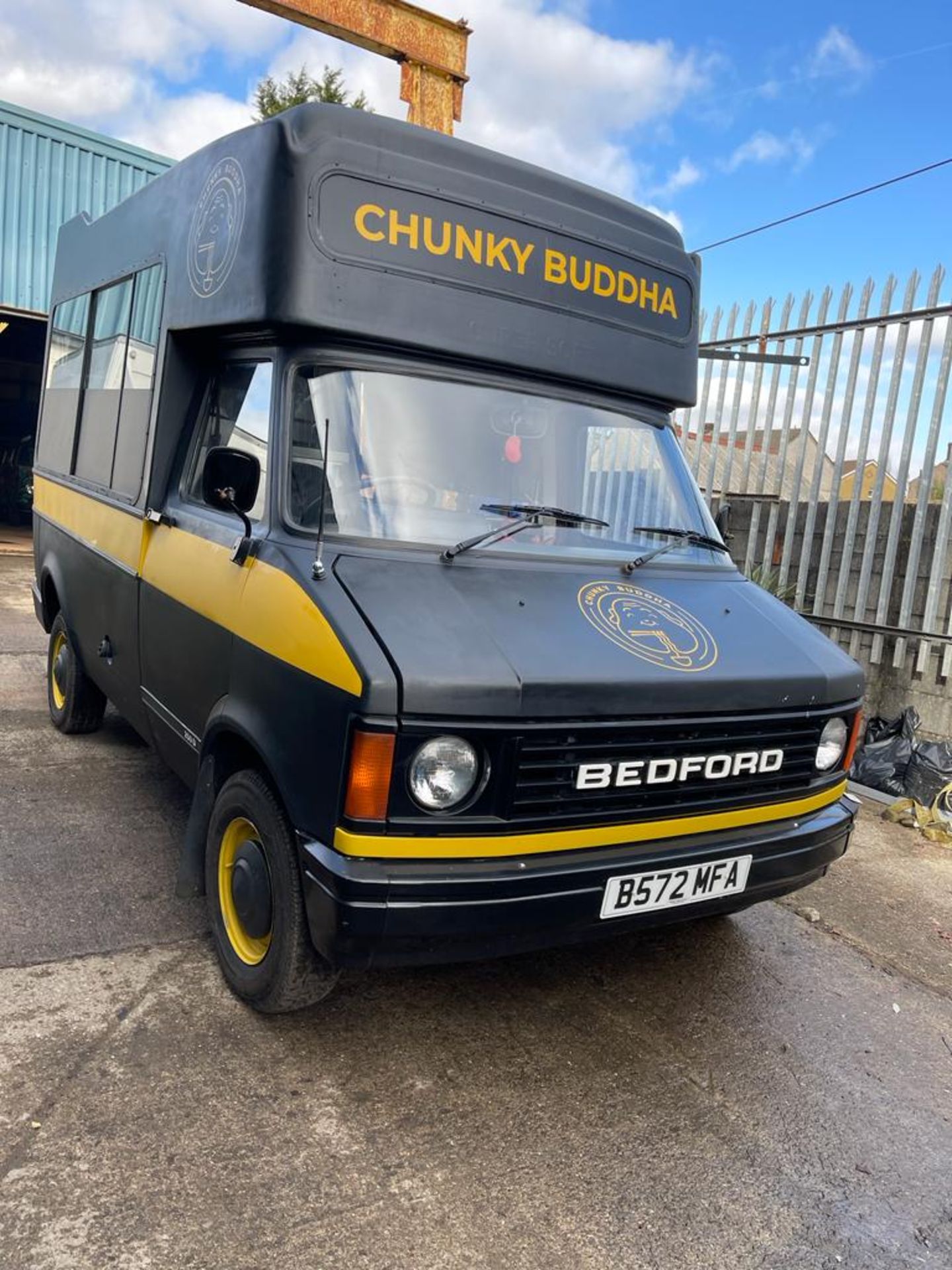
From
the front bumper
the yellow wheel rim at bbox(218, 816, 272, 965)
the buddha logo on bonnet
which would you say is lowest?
the yellow wheel rim at bbox(218, 816, 272, 965)

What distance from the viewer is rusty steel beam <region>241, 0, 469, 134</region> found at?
8.92m

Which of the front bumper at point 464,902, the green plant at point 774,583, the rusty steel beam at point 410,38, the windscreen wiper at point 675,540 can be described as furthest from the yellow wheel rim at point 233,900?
the rusty steel beam at point 410,38

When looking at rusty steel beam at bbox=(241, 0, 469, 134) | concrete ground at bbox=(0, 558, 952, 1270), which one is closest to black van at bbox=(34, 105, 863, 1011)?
concrete ground at bbox=(0, 558, 952, 1270)

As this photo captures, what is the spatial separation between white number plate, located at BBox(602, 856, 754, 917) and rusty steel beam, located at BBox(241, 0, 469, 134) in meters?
8.65

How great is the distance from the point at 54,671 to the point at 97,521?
155 centimetres

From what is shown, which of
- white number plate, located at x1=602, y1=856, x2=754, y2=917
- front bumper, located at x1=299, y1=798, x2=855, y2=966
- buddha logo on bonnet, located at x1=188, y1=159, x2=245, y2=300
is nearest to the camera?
front bumper, located at x1=299, y1=798, x2=855, y2=966

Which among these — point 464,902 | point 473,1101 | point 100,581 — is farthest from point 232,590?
point 100,581

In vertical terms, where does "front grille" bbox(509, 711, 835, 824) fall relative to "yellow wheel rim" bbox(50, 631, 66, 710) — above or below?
above

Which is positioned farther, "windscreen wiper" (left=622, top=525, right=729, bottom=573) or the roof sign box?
"windscreen wiper" (left=622, top=525, right=729, bottom=573)

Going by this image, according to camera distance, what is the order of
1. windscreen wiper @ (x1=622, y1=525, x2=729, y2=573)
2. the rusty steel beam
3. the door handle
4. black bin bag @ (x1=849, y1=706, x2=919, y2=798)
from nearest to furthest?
windscreen wiper @ (x1=622, y1=525, x2=729, y2=573)
the door handle
black bin bag @ (x1=849, y1=706, x2=919, y2=798)
the rusty steel beam

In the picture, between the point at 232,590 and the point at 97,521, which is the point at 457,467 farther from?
the point at 97,521

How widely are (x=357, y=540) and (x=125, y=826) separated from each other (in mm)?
2331

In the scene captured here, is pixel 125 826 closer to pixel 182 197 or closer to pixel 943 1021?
pixel 182 197

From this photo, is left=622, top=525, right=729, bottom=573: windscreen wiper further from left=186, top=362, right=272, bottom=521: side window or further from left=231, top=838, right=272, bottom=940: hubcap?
left=231, top=838, right=272, bottom=940: hubcap
